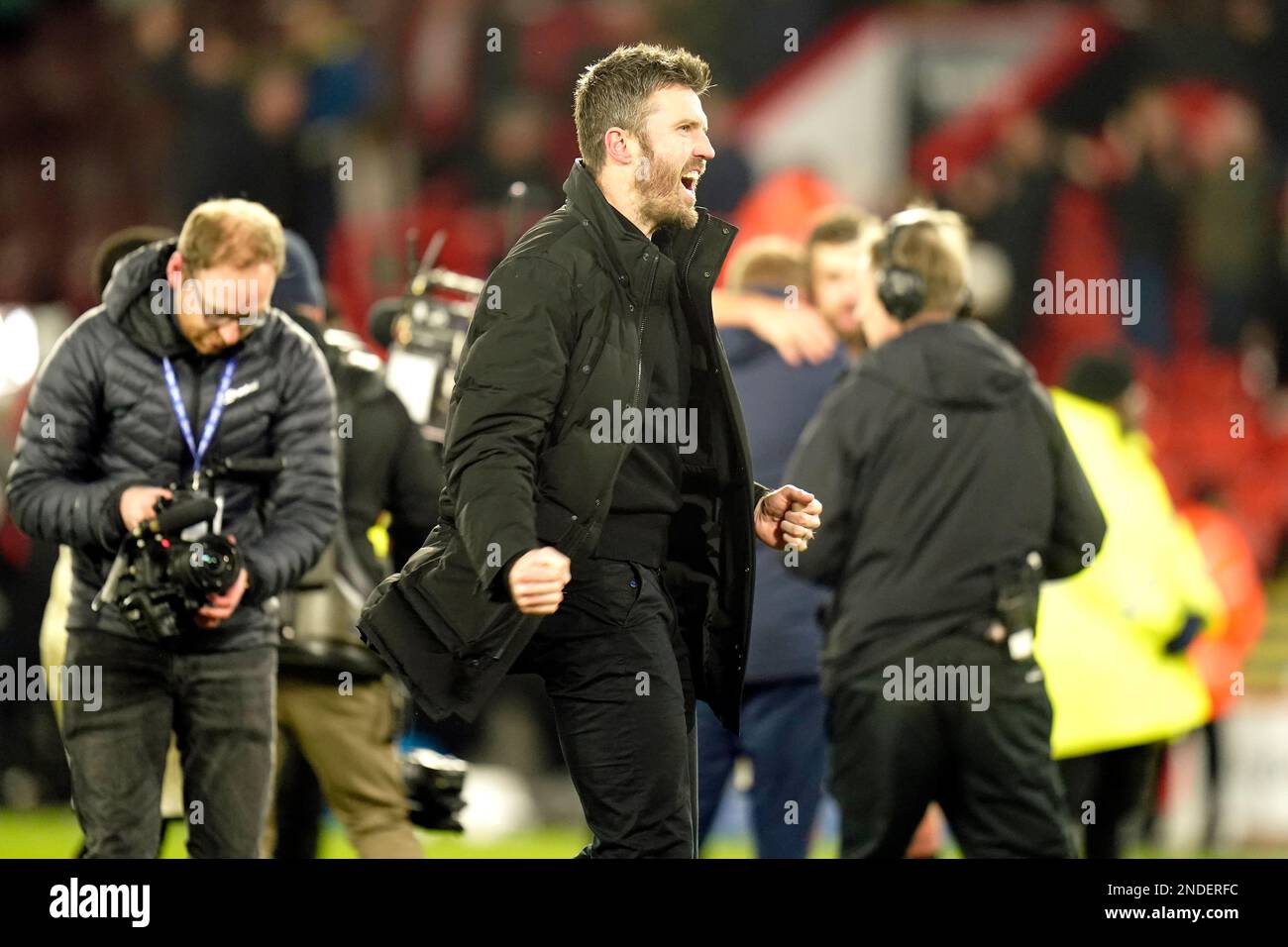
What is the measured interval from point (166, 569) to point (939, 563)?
190 centimetres

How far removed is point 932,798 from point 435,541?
1.74m

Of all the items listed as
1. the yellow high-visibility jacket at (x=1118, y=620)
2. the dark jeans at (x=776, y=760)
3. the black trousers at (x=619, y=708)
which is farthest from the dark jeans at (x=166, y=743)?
the yellow high-visibility jacket at (x=1118, y=620)

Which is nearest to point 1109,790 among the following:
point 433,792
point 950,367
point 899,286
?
point 950,367

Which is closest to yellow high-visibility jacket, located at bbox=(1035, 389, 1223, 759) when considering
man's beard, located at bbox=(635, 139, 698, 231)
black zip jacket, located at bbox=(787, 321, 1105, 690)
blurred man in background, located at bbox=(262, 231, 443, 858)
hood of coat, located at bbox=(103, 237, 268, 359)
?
black zip jacket, located at bbox=(787, 321, 1105, 690)

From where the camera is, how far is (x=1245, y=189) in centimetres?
1112

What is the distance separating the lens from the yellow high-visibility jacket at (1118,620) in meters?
6.26

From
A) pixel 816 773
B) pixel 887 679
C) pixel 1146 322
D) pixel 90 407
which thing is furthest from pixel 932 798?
pixel 1146 322

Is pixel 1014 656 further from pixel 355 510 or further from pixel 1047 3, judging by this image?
pixel 1047 3

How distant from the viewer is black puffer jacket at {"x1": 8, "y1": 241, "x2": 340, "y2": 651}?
4.84 m

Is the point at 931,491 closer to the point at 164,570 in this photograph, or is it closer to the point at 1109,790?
the point at 1109,790

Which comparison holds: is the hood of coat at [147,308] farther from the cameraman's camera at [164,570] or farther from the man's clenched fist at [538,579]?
the man's clenched fist at [538,579]

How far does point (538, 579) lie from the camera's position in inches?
149

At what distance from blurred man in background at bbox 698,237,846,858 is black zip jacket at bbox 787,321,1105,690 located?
398 mm

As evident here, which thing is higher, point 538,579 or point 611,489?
point 611,489
